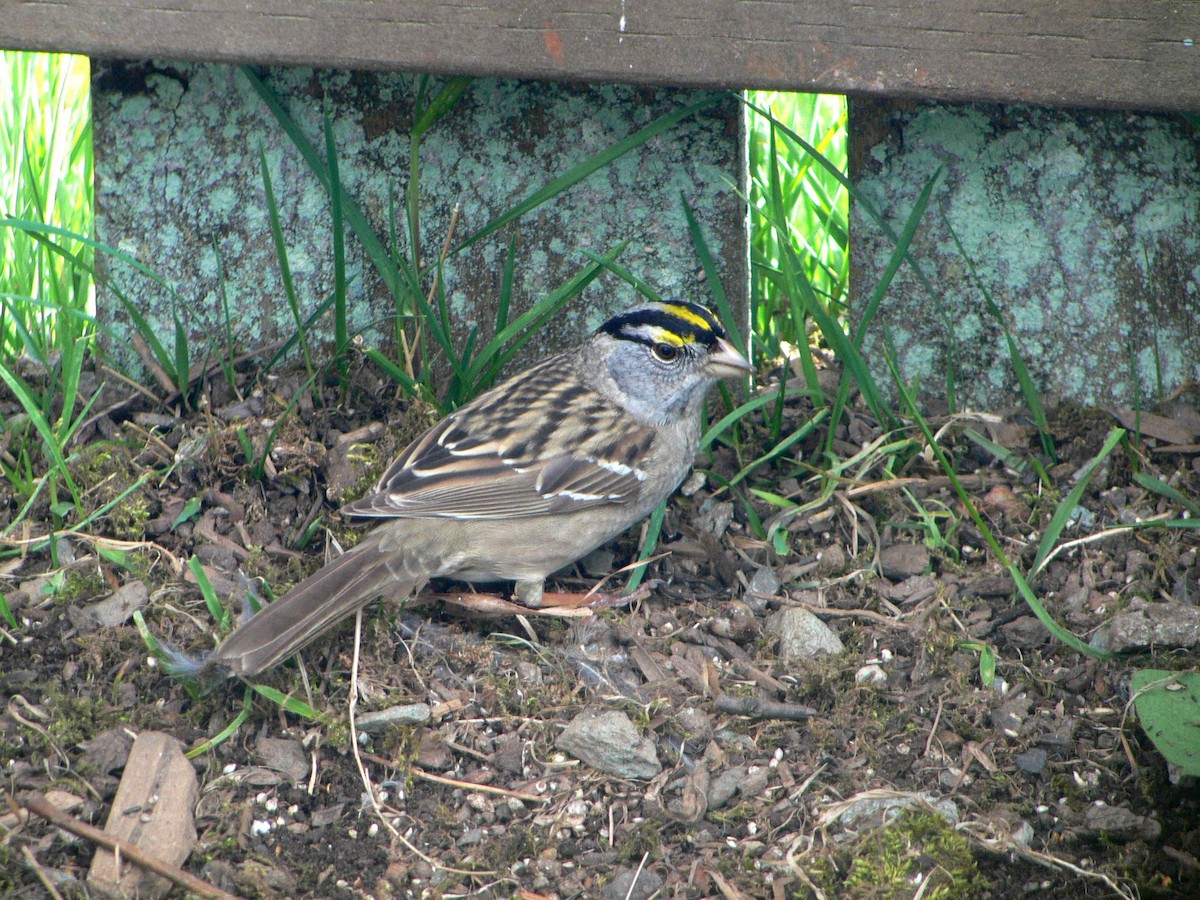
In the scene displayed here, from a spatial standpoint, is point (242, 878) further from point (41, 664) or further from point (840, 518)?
point (840, 518)

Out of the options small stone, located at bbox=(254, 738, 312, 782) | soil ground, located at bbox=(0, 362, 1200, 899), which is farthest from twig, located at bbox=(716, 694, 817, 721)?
small stone, located at bbox=(254, 738, 312, 782)

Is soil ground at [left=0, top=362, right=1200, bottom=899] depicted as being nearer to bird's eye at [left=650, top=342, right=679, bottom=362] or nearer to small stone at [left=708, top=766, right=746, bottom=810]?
small stone at [left=708, top=766, right=746, bottom=810]

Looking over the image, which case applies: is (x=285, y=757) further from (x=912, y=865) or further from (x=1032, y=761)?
(x=1032, y=761)

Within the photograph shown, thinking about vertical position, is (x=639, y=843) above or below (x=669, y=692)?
below

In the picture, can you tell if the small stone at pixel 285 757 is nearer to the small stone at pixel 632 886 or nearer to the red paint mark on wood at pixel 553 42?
the small stone at pixel 632 886

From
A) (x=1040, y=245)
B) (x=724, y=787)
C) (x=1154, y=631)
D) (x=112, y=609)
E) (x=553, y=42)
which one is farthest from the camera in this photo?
(x=1040, y=245)

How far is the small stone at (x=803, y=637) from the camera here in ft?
12.1

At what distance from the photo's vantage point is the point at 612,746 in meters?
3.32

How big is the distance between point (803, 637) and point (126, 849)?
188 centimetres

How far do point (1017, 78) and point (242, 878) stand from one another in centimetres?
304

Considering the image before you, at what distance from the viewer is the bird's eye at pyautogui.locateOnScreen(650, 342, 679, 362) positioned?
4.21 m

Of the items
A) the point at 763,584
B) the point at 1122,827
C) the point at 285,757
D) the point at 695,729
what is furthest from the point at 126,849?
the point at 1122,827

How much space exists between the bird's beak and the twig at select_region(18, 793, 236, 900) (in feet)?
7.15

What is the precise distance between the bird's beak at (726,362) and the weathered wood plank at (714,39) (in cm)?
84
